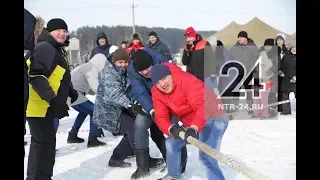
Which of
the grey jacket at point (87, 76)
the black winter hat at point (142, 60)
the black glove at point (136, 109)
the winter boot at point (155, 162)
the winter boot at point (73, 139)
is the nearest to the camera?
the black winter hat at point (142, 60)

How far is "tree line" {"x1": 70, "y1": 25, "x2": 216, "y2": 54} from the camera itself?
73.0 inches

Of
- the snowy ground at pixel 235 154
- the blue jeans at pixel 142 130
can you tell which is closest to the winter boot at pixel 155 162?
the snowy ground at pixel 235 154

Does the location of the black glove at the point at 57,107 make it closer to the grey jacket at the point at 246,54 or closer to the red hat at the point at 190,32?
the red hat at the point at 190,32

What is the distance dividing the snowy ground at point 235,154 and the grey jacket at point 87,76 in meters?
0.29

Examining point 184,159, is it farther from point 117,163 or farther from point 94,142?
point 94,142

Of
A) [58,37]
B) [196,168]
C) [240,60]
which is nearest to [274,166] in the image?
[196,168]

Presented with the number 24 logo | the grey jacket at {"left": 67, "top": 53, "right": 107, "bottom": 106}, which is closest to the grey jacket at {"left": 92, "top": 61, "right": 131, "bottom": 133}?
the grey jacket at {"left": 67, "top": 53, "right": 107, "bottom": 106}

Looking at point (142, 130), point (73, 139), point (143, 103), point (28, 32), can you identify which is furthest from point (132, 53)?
point (73, 139)

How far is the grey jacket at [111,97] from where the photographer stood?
2.01 m

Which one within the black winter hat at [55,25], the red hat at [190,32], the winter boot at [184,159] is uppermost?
the black winter hat at [55,25]

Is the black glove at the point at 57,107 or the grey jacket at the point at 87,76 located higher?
the grey jacket at the point at 87,76

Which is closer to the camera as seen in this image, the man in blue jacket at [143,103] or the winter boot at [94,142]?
the man in blue jacket at [143,103]

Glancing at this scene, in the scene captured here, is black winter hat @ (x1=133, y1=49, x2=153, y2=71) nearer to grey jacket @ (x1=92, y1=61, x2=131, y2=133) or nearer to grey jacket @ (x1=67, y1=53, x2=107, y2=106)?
grey jacket @ (x1=92, y1=61, x2=131, y2=133)
